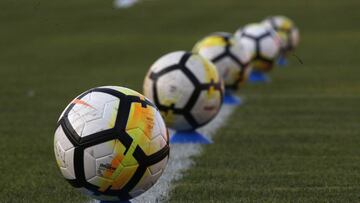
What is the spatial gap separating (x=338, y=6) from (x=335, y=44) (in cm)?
1482

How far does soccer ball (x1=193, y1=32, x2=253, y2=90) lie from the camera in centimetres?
1344

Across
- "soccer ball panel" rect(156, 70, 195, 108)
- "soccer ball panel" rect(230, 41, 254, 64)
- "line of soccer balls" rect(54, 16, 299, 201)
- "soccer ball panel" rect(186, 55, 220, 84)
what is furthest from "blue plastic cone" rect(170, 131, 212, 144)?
"soccer ball panel" rect(230, 41, 254, 64)

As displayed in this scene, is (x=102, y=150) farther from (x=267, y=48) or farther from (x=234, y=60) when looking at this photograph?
(x=267, y=48)

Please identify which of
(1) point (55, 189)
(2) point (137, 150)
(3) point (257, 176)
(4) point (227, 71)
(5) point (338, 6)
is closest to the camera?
(2) point (137, 150)

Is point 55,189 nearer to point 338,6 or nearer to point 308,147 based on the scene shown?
point 308,147

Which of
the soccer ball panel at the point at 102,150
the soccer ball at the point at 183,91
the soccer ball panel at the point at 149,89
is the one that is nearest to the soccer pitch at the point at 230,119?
the soccer ball at the point at 183,91

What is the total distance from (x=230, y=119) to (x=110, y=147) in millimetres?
6081

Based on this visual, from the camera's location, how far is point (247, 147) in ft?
30.3

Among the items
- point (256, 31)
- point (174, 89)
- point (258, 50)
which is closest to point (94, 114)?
point (174, 89)

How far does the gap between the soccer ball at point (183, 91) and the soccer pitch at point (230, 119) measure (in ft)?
1.55

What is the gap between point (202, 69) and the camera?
9.66m

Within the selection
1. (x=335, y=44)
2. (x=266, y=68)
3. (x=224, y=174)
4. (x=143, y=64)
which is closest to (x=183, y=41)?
(x=335, y=44)

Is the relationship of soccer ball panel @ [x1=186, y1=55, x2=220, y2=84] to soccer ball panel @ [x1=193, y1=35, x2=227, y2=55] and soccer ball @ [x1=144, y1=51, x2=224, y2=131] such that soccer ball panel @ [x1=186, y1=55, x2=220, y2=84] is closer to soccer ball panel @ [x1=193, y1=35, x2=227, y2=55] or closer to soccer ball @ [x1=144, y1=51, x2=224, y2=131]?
soccer ball @ [x1=144, y1=51, x2=224, y2=131]

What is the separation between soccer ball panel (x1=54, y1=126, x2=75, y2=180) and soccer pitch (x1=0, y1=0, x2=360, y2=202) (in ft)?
2.34
